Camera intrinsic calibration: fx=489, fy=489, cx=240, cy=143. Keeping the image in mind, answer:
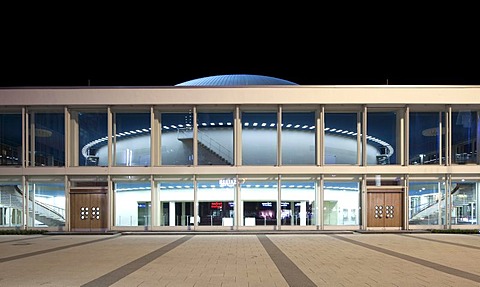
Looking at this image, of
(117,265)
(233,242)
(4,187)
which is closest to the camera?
(117,265)

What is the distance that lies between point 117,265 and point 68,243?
8444mm

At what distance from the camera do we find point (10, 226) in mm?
28297

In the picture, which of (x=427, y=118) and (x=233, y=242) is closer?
(x=233, y=242)

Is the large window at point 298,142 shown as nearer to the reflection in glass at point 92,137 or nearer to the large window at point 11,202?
the reflection in glass at point 92,137

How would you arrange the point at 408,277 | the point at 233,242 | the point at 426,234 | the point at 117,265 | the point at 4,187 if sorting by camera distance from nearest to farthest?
the point at 408,277, the point at 117,265, the point at 233,242, the point at 426,234, the point at 4,187

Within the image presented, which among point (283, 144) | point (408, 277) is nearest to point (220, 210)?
point (283, 144)

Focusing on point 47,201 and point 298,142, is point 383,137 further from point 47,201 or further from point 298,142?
point 47,201

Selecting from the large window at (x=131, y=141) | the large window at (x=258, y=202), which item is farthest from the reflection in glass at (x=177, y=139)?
the large window at (x=258, y=202)

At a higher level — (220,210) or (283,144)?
(283,144)

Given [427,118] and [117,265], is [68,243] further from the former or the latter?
[427,118]

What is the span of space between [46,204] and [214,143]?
10.4 metres

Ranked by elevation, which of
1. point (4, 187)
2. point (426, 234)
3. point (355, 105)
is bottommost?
point (426, 234)

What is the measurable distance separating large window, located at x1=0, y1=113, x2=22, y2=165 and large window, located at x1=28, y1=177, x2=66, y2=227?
173cm

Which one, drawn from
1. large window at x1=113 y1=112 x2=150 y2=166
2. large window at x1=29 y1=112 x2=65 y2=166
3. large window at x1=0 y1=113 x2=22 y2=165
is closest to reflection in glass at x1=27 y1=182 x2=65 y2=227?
large window at x1=29 y1=112 x2=65 y2=166
